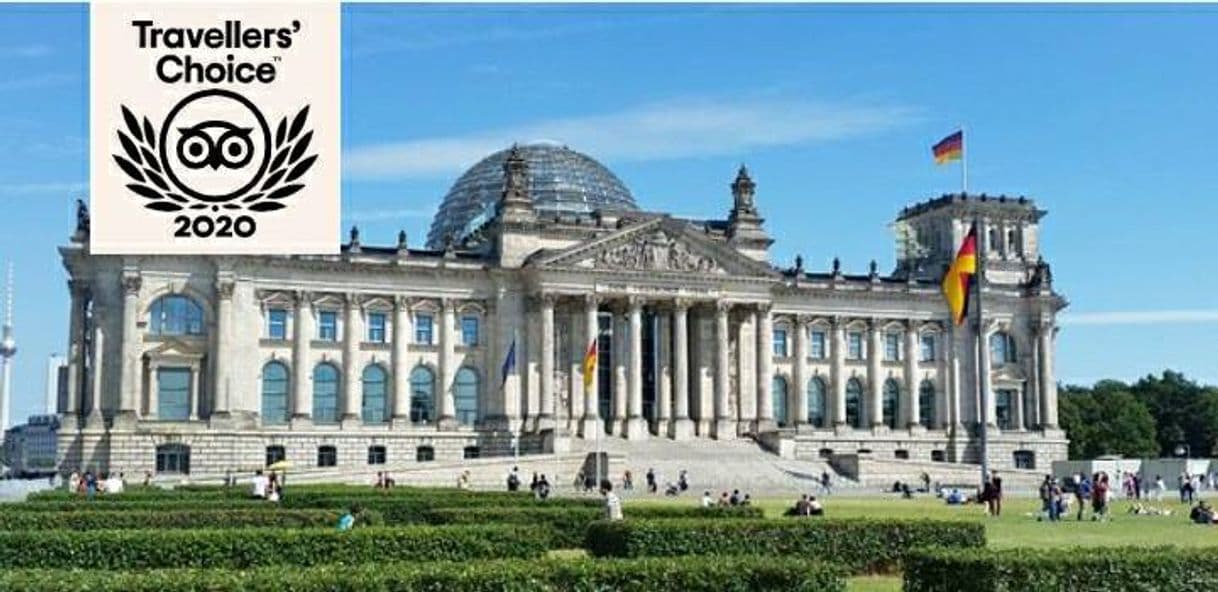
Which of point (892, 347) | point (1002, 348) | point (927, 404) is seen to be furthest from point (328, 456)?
point (1002, 348)

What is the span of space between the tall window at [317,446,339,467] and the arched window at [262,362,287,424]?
123 inches

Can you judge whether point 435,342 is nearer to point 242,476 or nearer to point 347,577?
point 242,476

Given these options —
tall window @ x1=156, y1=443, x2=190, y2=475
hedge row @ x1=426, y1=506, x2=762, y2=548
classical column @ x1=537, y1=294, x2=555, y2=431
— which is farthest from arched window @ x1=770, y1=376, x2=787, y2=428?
hedge row @ x1=426, y1=506, x2=762, y2=548

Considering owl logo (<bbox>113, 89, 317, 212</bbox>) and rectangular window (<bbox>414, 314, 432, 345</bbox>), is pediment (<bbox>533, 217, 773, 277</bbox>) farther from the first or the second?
owl logo (<bbox>113, 89, 317, 212</bbox>)

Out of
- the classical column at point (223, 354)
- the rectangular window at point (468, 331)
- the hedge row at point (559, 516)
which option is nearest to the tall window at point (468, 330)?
the rectangular window at point (468, 331)

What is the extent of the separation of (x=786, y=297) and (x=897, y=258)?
20.5m

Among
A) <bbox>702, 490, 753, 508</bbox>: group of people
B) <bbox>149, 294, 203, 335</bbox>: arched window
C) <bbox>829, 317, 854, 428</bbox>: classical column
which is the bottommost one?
<bbox>702, 490, 753, 508</bbox>: group of people

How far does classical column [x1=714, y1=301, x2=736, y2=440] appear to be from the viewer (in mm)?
100250

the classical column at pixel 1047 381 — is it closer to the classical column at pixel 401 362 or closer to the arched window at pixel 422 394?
the arched window at pixel 422 394

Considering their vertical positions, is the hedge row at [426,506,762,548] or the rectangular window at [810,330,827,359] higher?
the rectangular window at [810,330,827,359]

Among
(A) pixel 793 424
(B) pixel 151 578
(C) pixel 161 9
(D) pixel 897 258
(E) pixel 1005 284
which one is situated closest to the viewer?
(C) pixel 161 9

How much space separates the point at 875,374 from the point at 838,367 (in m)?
3.45

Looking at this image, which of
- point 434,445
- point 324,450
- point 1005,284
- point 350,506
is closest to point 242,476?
point 324,450

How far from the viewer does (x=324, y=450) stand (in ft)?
303
